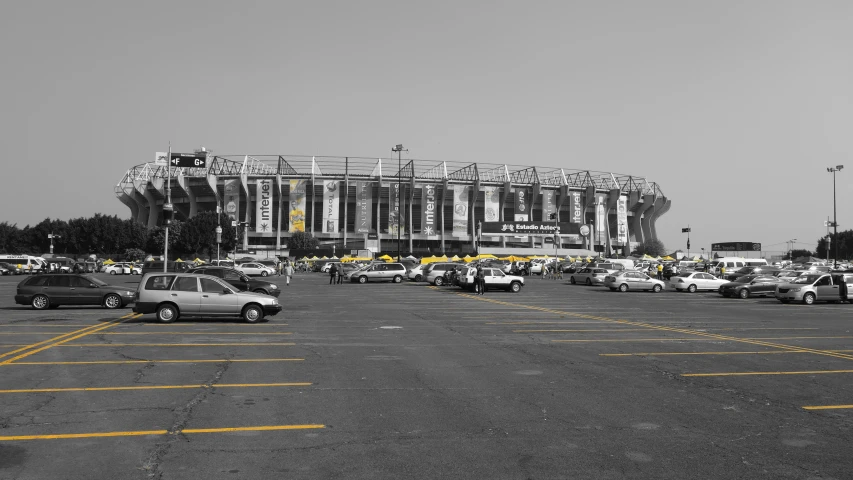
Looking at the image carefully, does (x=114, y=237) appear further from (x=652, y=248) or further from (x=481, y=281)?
(x=652, y=248)

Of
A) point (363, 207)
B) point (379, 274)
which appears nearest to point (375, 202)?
point (363, 207)

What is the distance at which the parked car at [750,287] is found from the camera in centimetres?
3609

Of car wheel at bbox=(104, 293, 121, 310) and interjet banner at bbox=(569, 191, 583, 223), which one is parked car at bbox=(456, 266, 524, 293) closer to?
car wheel at bbox=(104, 293, 121, 310)

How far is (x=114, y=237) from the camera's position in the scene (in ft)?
346

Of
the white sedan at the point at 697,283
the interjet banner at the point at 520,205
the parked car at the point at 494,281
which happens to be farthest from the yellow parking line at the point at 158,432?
the interjet banner at the point at 520,205

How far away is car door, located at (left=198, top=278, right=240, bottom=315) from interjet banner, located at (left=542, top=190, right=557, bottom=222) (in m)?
101

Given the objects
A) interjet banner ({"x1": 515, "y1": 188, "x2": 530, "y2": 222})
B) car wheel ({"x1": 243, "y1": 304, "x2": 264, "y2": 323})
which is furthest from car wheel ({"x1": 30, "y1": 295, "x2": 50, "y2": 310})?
interjet banner ({"x1": 515, "y1": 188, "x2": 530, "y2": 222})

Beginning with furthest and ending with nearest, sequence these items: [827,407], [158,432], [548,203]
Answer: [548,203]
[827,407]
[158,432]

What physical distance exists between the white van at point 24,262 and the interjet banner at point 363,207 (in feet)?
174

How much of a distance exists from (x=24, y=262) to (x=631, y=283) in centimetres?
5781

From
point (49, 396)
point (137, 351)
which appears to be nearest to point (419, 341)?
point (137, 351)

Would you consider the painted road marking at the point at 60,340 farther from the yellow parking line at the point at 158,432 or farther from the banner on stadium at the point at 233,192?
the banner on stadium at the point at 233,192

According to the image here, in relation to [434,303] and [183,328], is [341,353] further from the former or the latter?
[434,303]

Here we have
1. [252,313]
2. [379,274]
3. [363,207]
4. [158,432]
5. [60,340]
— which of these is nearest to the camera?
[158,432]
